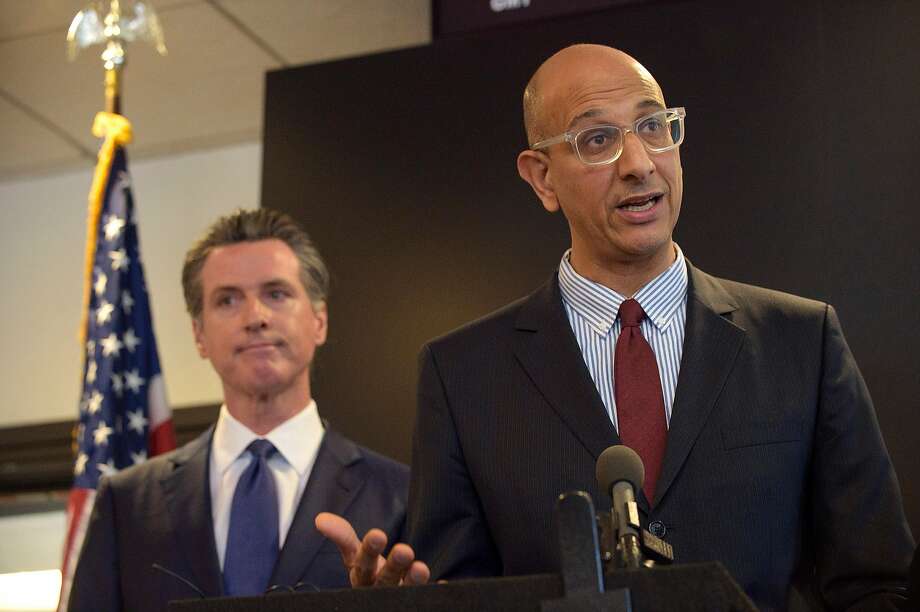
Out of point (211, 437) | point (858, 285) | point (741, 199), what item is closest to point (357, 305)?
point (211, 437)

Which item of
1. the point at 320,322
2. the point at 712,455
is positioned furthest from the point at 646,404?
the point at 320,322

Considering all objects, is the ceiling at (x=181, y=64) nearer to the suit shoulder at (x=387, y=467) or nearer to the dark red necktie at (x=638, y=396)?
the suit shoulder at (x=387, y=467)

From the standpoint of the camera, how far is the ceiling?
172 inches

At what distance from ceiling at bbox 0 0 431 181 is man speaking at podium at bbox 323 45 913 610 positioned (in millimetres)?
2351

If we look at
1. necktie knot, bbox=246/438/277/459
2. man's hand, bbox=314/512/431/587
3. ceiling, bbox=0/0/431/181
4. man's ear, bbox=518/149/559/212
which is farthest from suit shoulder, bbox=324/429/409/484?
ceiling, bbox=0/0/431/181

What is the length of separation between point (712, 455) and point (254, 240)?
153 cm

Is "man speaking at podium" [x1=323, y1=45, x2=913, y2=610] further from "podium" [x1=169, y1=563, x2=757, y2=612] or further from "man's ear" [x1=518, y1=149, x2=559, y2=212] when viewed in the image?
"podium" [x1=169, y1=563, x2=757, y2=612]

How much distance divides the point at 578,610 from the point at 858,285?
75.0 inches

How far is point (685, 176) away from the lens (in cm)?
303

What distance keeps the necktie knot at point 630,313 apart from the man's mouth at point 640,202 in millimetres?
147

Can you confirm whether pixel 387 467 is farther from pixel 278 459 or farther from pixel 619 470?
pixel 619 470

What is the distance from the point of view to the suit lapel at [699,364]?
6.12ft

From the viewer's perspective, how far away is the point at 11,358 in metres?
5.62

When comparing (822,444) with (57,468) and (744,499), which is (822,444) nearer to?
(744,499)
